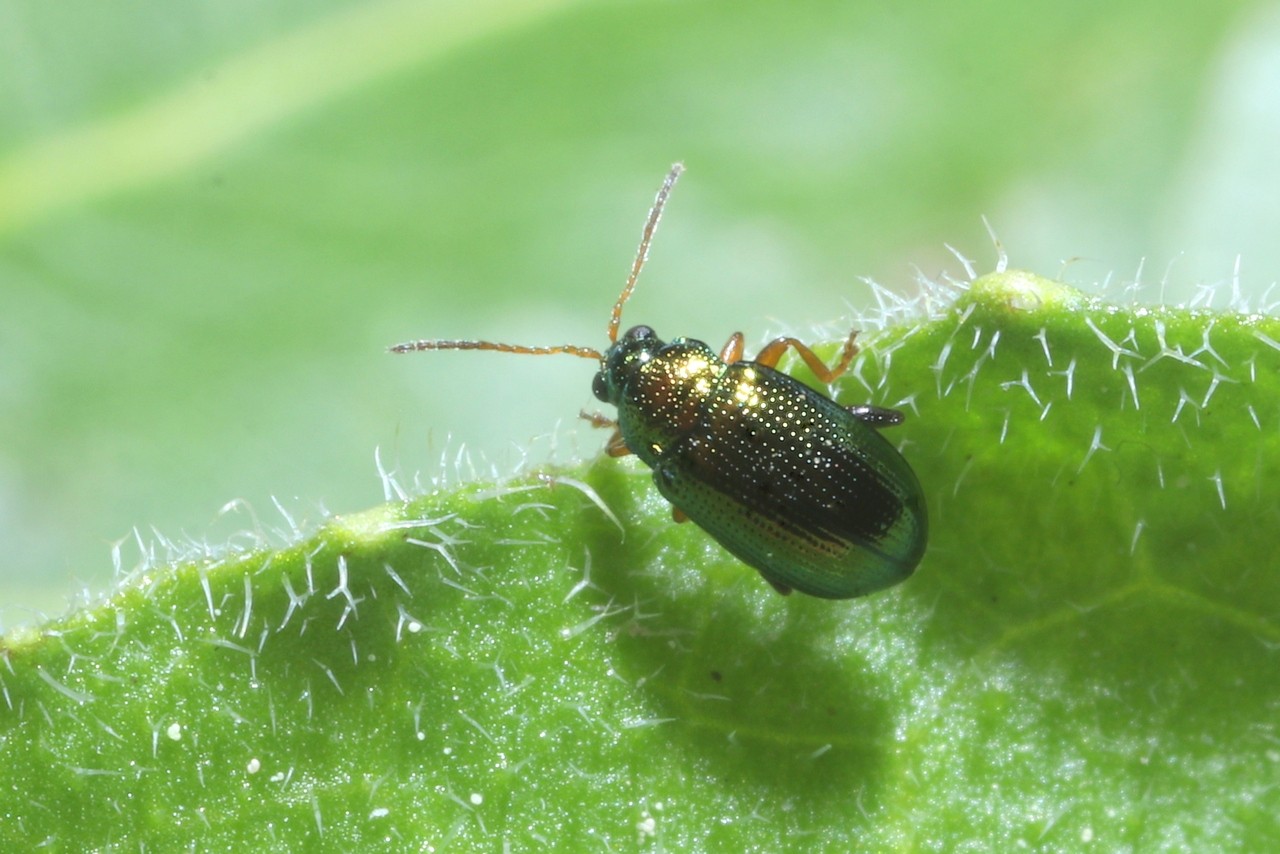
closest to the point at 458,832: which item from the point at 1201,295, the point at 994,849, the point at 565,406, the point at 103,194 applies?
the point at 994,849

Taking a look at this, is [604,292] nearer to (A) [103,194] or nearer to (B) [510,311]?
(B) [510,311]

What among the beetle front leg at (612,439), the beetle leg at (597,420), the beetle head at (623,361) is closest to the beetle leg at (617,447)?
the beetle front leg at (612,439)

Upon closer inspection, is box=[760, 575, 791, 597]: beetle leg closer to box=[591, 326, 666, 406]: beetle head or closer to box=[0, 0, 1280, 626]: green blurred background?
box=[591, 326, 666, 406]: beetle head

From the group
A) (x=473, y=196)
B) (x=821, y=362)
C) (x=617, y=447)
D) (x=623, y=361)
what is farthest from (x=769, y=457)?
(x=473, y=196)

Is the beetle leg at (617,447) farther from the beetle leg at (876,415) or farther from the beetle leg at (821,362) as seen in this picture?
the beetle leg at (876,415)

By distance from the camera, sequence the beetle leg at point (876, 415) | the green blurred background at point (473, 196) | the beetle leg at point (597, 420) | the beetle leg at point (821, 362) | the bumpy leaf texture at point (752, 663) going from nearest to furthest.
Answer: the bumpy leaf texture at point (752, 663), the beetle leg at point (821, 362), the beetle leg at point (876, 415), the beetle leg at point (597, 420), the green blurred background at point (473, 196)

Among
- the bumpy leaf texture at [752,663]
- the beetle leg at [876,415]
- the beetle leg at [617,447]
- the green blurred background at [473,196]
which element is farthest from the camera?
the green blurred background at [473,196]

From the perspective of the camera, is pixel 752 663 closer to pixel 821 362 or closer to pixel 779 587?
pixel 779 587
